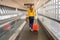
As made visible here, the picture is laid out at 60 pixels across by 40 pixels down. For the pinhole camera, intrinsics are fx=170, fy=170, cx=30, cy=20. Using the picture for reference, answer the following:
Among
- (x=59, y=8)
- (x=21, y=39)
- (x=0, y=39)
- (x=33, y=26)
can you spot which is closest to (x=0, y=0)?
(x=0, y=39)

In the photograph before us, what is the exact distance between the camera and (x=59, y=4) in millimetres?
18312

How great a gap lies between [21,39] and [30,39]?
479 mm

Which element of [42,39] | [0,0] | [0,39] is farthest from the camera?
[42,39]

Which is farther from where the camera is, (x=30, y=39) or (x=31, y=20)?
(x=31, y=20)

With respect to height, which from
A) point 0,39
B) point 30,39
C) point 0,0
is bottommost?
point 30,39

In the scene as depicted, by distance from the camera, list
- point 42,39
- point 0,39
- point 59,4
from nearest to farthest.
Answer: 1. point 0,39
2. point 42,39
3. point 59,4

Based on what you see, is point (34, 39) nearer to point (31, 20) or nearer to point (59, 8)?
point (31, 20)

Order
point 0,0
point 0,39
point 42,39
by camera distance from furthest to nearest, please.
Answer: point 42,39
point 0,0
point 0,39

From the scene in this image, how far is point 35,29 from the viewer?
12.3 metres

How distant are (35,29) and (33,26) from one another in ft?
0.86

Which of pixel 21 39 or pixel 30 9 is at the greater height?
pixel 30 9

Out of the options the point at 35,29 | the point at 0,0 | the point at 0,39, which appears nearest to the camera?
the point at 0,39

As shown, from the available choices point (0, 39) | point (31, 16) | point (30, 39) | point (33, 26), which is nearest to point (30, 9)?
point (31, 16)

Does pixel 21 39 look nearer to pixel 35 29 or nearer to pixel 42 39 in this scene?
pixel 42 39
